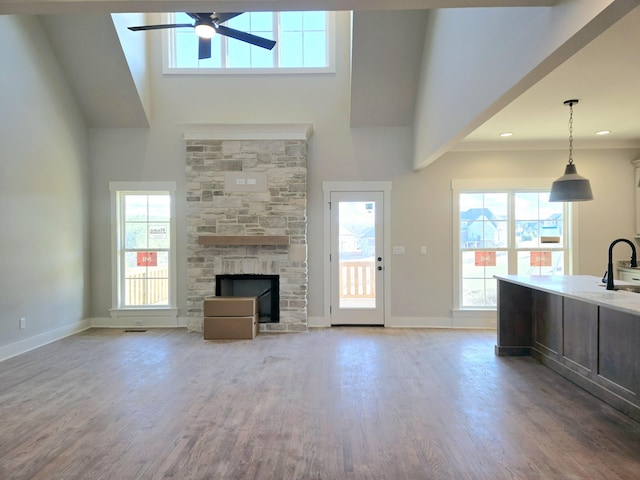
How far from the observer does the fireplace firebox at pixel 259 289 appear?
619 centimetres

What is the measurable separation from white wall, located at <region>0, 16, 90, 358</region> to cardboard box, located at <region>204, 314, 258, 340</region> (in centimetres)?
209

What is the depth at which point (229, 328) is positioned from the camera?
5578 millimetres

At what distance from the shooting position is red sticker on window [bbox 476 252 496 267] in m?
6.33

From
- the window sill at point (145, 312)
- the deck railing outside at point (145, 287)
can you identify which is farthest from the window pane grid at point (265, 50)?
the window sill at point (145, 312)

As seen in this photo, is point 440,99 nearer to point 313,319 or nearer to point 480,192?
point 480,192

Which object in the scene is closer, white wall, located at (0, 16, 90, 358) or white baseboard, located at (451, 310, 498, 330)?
white wall, located at (0, 16, 90, 358)

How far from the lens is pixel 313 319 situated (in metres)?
6.36

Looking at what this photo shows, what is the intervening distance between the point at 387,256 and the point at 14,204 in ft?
16.1

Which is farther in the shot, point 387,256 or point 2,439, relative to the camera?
point 387,256

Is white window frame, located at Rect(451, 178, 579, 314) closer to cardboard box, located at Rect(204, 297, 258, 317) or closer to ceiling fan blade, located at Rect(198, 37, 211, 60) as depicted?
cardboard box, located at Rect(204, 297, 258, 317)

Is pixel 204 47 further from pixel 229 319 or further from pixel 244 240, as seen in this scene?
pixel 229 319

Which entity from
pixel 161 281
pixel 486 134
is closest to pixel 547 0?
pixel 486 134

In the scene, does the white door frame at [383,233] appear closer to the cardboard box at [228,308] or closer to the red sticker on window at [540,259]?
the cardboard box at [228,308]

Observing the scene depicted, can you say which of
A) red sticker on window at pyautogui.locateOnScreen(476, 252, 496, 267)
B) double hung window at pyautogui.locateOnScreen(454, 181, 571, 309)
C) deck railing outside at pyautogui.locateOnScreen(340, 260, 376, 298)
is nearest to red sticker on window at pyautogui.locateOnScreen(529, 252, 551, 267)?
double hung window at pyautogui.locateOnScreen(454, 181, 571, 309)
